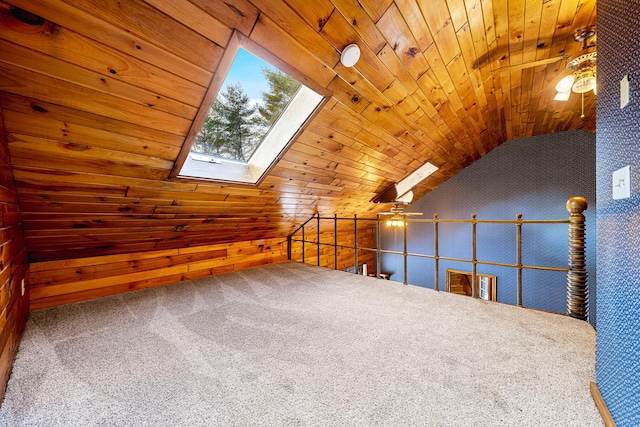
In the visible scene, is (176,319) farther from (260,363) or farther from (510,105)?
(510,105)

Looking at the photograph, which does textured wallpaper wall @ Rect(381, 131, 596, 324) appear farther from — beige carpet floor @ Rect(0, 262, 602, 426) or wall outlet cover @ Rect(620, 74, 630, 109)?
wall outlet cover @ Rect(620, 74, 630, 109)

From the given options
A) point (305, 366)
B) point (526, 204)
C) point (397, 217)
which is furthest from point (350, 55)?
point (526, 204)

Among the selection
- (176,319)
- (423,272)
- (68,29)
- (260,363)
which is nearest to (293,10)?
(68,29)

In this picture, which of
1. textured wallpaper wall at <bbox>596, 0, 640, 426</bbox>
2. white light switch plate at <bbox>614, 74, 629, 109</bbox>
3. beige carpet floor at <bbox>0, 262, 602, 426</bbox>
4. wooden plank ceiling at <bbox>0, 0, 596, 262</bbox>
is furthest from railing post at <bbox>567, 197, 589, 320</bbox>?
white light switch plate at <bbox>614, 74, 629, 109</bbox>

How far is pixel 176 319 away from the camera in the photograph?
1934mm

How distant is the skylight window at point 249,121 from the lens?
5.77 ft

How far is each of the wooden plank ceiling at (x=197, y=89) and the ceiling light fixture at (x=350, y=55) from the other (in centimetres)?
4

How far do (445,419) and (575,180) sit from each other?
491cm

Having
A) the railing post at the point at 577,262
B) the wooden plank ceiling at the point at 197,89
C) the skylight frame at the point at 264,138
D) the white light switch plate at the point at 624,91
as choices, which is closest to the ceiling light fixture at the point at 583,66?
the wooden plank ceiling at the point at 197,89

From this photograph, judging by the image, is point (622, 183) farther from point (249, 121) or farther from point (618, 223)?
point (249, 121)

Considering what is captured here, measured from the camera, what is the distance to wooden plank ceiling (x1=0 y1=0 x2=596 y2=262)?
102 cm

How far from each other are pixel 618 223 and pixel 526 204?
4.43 meters

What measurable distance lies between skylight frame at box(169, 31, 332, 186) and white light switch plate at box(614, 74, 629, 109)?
1.35 meters

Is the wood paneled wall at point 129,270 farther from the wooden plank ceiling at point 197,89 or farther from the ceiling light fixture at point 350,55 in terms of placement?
the ceiling light fixture at point 350,55
